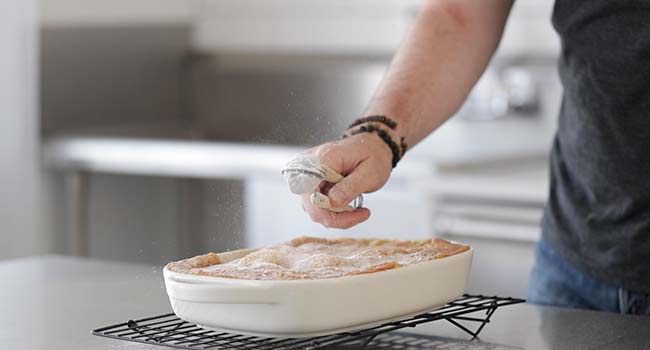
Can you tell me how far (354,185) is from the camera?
1.22 metres

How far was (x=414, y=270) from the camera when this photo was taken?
3.48 ft

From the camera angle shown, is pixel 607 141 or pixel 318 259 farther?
pixel 607 141

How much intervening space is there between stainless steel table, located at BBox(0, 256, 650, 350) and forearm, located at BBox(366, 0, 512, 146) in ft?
0.89

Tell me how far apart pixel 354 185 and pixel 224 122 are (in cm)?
264

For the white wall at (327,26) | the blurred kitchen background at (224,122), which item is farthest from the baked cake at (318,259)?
the white wall at (327,26)

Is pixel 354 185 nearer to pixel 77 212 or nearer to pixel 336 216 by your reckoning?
pixel 336 216

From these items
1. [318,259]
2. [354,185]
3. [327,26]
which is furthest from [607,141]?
[327,26]

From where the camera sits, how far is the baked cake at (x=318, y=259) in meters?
1.03

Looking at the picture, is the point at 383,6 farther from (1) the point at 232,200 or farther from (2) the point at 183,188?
(1) the point at 232,200

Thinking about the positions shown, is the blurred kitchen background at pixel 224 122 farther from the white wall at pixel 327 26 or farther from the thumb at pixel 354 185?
the thumb at pixel 354 185

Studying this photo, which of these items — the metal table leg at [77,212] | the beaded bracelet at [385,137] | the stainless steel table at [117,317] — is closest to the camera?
the stainless steel table at [117,317]

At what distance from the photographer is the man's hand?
3.94 ft

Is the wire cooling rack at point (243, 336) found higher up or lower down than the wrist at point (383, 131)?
lower down

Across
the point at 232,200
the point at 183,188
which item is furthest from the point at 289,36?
the point at 232,200
